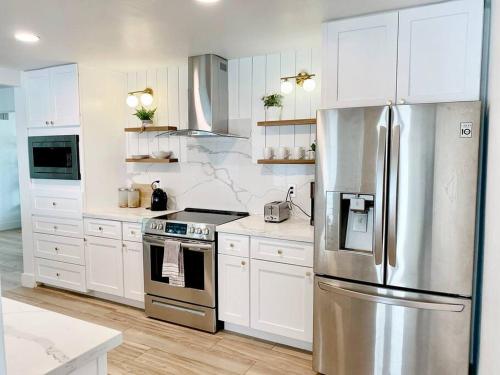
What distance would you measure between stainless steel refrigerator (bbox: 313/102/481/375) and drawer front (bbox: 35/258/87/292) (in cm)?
265

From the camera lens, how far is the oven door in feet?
9.88

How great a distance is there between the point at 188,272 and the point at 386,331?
5.34 feet

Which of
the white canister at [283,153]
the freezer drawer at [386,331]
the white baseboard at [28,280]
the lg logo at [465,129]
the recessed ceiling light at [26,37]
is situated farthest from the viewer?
the white baseboard at [28,280]

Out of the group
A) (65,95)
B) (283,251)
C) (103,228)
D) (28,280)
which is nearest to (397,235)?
(283,251)

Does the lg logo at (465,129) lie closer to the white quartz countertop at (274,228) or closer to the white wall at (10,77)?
the white quartz countertop at (274,228)

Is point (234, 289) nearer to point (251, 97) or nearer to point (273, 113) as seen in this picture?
point (273, 113)


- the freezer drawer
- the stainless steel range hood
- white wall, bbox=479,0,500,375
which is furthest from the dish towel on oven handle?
white wall, bbox=479,0,500,375

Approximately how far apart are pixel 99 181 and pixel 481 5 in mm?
3551

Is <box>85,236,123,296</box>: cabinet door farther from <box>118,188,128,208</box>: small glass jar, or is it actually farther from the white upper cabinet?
the white upper cabinet

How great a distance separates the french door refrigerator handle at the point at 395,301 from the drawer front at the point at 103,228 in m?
2.07

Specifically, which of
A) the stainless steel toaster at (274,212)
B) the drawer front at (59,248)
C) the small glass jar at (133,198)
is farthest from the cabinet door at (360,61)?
the drawer front at (59,248)

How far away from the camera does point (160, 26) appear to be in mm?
2588

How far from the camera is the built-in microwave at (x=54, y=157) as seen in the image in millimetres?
3754

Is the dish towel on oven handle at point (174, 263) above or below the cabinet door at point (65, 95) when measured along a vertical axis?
below
